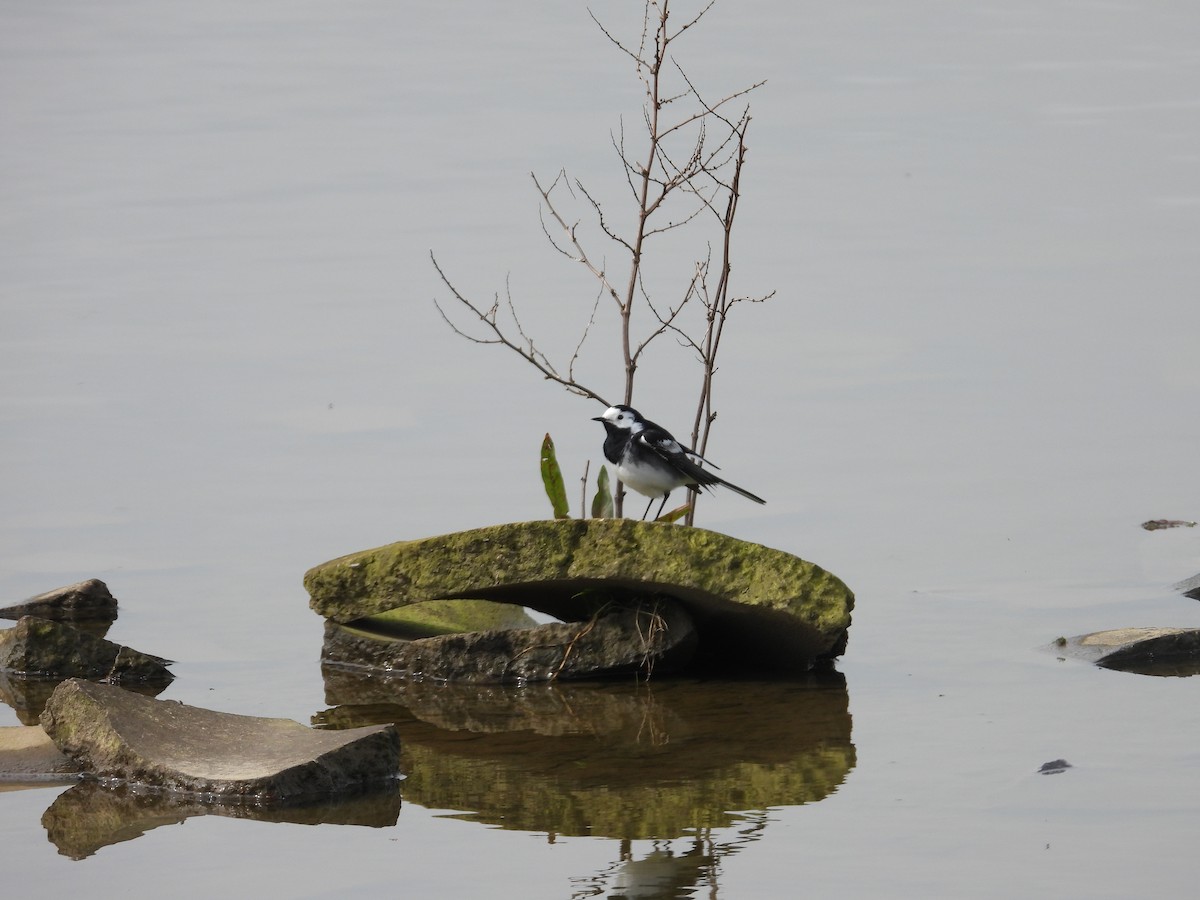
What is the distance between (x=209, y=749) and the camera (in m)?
6.53

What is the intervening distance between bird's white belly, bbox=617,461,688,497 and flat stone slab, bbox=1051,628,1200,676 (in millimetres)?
1793

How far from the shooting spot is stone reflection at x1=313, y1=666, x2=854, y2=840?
6.21 metres

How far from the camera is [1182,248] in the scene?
16750 mm

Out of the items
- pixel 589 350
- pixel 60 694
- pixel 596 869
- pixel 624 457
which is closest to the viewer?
pixel 596 869

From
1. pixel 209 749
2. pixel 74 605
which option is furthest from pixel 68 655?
pixel 209 749

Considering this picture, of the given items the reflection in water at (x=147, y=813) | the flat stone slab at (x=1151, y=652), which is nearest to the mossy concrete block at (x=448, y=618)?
the reflection in water at (x=147, y=813)

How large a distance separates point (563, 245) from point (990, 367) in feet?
18.1

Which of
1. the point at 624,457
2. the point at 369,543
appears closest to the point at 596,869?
the point at 624,457

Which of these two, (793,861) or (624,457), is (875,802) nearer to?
(793,861)

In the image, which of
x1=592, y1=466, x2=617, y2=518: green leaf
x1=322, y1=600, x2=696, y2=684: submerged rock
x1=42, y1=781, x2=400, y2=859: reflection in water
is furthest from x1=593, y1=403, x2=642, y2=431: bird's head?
x1=42, y1=781, x2=400, y2=859: reflection in water

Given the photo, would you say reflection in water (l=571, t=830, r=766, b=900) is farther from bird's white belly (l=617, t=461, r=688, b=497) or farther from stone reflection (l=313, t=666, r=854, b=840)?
bird's white belly (l=617, t=461, r=688, b=497)

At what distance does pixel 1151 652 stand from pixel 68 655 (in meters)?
4.42

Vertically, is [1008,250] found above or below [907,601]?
above

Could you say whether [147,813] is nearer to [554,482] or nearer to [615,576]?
[615,576]
